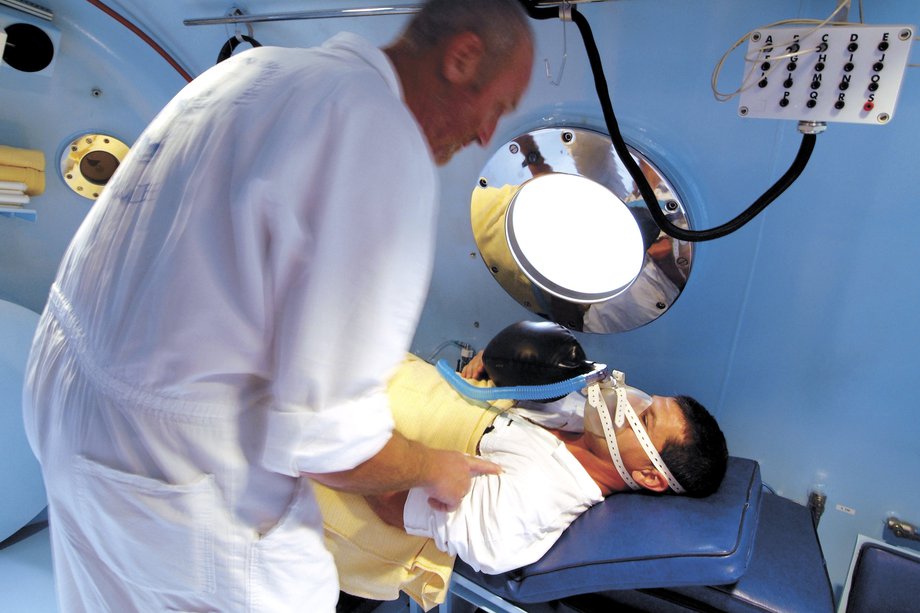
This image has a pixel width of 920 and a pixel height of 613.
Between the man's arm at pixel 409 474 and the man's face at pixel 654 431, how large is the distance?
47 cm

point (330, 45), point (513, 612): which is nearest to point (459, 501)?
point (513, 612)

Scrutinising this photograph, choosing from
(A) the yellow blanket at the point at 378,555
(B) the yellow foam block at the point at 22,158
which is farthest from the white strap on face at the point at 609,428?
A: (B) the yellow foam block at the point at 22,158

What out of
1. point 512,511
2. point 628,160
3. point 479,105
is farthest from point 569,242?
point 479,105

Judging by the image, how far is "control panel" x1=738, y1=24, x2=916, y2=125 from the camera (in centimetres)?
95

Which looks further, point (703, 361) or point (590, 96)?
point (703, 361)

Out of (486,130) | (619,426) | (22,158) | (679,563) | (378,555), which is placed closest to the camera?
(486,130)

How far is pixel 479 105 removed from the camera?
883 mm

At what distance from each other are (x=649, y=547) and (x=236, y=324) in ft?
3.31

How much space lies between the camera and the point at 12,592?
1.95 m

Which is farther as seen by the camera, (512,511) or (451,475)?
(512,511)

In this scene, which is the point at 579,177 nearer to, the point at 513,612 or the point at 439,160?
the point at 439,160

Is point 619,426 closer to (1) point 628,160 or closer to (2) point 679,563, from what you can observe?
(2) point 679,563

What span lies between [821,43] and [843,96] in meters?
0.10

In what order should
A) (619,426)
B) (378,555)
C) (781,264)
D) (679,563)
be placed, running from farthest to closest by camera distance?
(619,426), (378,555), (781,264), (679,563)
